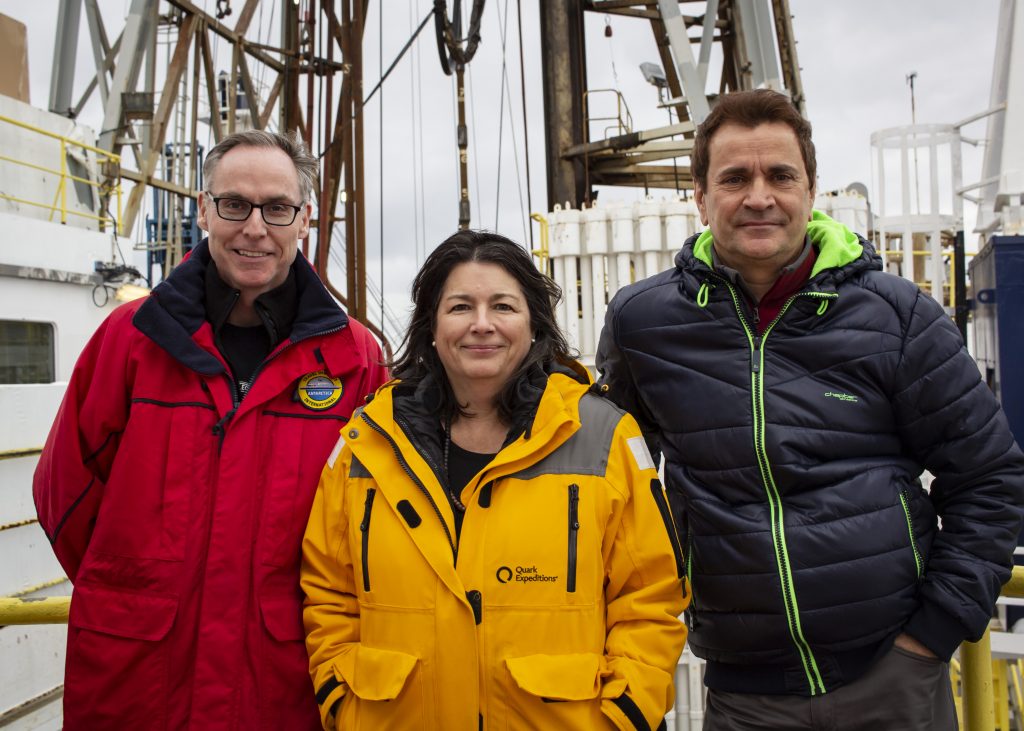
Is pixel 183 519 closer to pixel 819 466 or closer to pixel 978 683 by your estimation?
pixel 819 466

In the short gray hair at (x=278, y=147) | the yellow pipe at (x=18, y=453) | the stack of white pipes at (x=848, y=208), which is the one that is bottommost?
the yellow pipe at (x=18, y=453)

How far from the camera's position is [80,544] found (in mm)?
2207

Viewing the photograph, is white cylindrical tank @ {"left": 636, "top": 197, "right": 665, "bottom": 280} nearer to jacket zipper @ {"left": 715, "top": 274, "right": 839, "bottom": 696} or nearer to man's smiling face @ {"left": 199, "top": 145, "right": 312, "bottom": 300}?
jacket zipper @ {"left": 715, "top": 274, "right": 839, "bottom": 696}

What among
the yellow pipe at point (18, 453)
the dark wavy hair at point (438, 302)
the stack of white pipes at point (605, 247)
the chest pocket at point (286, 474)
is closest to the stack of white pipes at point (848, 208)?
the stack of white pipes at point (605, 247)

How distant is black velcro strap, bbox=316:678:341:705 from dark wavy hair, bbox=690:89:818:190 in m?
1.64

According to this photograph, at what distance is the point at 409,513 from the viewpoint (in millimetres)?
1897

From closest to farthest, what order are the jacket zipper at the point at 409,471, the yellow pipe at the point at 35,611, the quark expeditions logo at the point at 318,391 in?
the jacket zipper at the point at 409,471, the quark expeditions logo at the point at 318,391, the yellow pipe at the point at 35,611

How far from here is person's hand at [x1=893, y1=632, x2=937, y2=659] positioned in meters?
1.99

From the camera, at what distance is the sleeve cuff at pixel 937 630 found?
1947 millimetres

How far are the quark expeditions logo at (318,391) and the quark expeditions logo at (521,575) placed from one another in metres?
0.73

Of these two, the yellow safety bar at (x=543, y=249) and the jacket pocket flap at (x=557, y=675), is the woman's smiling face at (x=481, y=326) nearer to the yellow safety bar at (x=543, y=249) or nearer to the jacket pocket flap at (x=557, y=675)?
the jacket pocket flap at (x=557, y=675)

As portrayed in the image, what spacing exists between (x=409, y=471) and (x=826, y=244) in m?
1.28

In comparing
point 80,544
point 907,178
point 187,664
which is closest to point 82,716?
point 187,664

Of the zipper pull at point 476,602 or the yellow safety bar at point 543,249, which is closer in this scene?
the zipper pull at point 476,602
